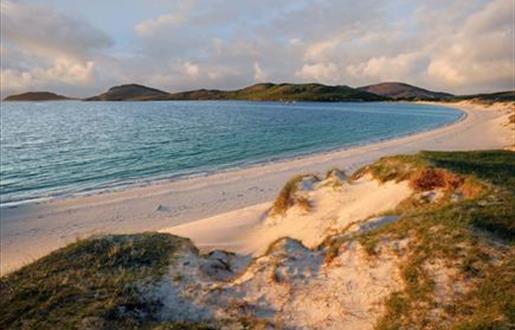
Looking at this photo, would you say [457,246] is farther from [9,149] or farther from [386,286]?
[9,149]

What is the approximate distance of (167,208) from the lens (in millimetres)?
23922

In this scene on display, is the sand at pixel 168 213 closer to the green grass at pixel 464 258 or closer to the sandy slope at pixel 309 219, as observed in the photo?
the sandy slope at pixel 309 219

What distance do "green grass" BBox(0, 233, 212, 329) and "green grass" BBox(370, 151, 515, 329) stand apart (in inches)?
174

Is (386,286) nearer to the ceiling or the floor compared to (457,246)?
nearer to the floor

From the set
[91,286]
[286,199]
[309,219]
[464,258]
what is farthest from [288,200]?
[91,286]

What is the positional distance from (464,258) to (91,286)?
8248mm

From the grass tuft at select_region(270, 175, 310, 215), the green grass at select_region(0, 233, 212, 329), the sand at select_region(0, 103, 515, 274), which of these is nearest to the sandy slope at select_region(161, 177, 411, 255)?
the sand at select_region(0, 103, 515, 274)

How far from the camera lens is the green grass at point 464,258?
7.13 m

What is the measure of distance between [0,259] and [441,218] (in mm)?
17392

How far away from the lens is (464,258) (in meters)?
8.52

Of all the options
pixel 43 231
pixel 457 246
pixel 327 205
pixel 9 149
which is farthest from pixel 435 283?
pixel 9 149

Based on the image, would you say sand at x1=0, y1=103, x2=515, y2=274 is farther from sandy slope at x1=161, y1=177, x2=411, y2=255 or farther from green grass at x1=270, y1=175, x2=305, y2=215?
green grass at x1=270, y1=175, x2=305, y2=215

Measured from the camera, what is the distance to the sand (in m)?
Answer: 17.3

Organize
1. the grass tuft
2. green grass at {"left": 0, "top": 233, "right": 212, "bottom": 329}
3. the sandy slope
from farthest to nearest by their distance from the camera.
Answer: the grass tuft → the sandy slope → green grass at {"left": 0, "top": 233, "right": 212, "bottom": 329}
